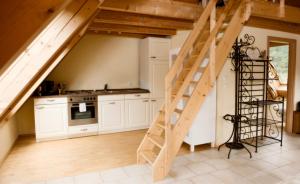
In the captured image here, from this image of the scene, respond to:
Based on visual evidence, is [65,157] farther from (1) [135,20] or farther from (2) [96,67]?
(1) [135,20]

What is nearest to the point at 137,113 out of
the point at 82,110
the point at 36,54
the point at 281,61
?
the point at 82,110

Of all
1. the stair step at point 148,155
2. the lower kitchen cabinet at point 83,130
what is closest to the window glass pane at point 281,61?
the stair step at point 148,155

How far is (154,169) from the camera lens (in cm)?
265

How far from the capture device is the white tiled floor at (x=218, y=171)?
2674mm

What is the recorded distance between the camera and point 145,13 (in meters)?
3.21

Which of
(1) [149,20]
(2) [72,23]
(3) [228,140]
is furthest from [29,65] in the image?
(3) [228,140]

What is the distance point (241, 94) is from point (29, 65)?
3.67 m

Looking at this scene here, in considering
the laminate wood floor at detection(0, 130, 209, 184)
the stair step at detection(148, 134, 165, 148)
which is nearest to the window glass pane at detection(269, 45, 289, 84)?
the laminate wood floor at detection(0, 130, 209, 184)

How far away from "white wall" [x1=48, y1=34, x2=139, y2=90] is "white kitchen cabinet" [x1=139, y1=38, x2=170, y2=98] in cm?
43

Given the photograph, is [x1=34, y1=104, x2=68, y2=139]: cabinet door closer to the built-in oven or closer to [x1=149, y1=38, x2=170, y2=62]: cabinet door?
the built-in oven

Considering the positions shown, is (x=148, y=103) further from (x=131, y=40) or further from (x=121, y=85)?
(x=131, y=40)

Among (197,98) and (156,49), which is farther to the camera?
(156,49)

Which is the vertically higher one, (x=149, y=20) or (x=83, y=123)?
(x=149, y=20)

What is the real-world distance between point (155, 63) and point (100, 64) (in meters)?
1.44
